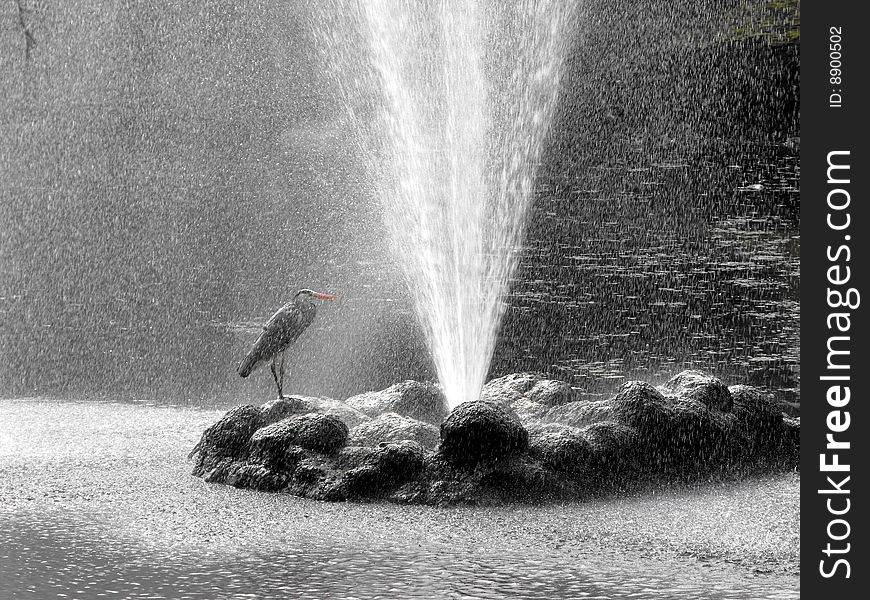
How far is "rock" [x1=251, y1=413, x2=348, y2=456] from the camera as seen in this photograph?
5.72 metres

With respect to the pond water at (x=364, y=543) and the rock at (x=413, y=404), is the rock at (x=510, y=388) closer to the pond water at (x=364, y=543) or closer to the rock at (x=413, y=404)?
the rock at (x=413, y=404)

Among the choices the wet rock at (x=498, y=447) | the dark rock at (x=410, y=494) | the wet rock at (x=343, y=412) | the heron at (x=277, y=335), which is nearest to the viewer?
the dark rock at (x=410, y=494)

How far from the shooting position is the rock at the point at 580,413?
6309mm

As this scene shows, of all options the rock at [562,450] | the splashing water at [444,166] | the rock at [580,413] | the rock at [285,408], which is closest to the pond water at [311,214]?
the splashing water at [444,166]

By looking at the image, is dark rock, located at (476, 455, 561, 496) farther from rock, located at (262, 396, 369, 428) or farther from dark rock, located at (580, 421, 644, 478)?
rock, located at (262, 396, 369, 428)

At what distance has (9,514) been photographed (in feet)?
16.9

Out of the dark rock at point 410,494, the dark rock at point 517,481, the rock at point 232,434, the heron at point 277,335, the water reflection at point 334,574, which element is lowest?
the water reflection at point 334,574

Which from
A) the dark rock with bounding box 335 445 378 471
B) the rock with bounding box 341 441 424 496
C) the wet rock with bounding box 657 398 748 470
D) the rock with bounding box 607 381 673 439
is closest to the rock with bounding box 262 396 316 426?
the dark rock with bounding box 335 445 378 471

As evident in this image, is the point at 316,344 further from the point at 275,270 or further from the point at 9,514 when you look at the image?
the point at 9,514

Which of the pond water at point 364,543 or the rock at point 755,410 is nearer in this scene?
the pond water at point 364,543

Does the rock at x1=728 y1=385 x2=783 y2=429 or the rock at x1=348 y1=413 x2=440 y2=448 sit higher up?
the rock at x1=728 y1=385 x2=783 y2=429

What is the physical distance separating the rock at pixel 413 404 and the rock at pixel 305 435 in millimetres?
963

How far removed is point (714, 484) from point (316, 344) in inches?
291

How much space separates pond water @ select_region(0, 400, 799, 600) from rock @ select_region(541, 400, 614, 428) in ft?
2.50
